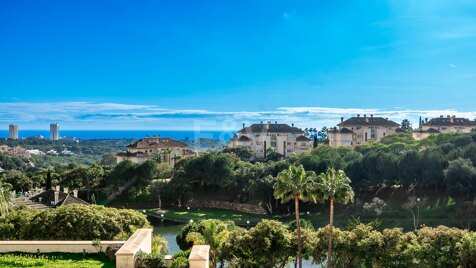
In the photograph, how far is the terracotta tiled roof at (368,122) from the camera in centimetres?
10546

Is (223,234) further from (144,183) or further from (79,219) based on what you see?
(144,183)

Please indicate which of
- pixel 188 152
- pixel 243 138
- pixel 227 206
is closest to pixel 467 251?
pixel 227 206

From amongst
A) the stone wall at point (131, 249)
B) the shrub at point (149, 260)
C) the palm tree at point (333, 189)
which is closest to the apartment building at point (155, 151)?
the palm tree at point (333, 189)

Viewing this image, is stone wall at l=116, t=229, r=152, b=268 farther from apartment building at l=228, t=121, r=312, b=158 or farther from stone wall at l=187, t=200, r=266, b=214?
apartment building at l=228, t=121, r=312, b=158

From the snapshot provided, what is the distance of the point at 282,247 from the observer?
2767 centimetres

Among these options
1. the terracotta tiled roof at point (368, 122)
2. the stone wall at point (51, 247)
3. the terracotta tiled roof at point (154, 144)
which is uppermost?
the terracotta tiled roof at point (368, 122)

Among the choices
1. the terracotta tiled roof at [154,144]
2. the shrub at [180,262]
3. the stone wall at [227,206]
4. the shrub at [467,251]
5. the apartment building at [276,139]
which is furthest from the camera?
the apartment building at [276,139]

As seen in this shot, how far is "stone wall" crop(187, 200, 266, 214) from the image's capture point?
209 feet

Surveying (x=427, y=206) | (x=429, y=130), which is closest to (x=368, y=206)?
(x=427, y=206)

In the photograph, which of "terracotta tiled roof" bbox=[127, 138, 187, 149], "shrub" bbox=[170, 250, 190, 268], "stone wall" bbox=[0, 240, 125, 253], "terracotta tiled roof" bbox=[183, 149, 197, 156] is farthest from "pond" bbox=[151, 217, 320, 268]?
"terracotta tiled roof" bbox=[183, 149, 197, 156]

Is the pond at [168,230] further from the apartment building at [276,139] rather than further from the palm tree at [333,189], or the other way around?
the apartment building at [276,139]

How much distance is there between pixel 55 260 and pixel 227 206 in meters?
50.5

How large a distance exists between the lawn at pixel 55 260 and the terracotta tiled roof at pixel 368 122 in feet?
301

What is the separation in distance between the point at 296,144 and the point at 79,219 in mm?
79594
